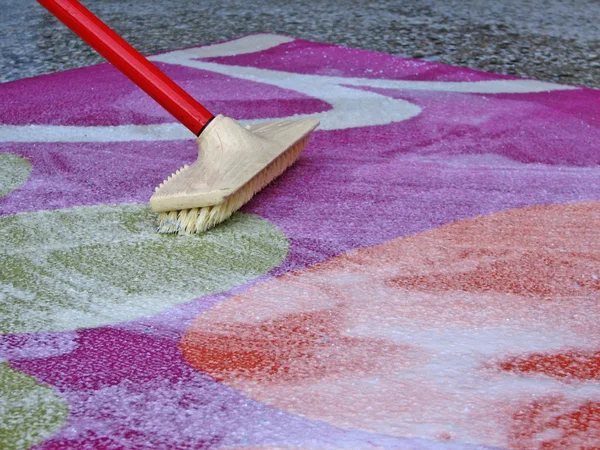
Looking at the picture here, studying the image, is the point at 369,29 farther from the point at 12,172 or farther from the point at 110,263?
the point at 110,263

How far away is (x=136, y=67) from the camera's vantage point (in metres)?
1.55

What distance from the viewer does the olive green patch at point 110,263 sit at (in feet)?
3.57

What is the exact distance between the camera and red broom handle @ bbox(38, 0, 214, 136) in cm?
153

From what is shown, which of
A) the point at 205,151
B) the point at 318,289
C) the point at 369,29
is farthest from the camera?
the point at 369,29

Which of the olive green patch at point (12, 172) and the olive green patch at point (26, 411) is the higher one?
the olive green patch at point (26, 411)

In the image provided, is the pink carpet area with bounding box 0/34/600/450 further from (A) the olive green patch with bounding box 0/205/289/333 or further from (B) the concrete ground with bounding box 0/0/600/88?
(B) the concrete ground with bounding box 0/0/600/88

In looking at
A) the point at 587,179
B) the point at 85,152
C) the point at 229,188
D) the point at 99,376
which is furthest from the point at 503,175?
the point at 99,376

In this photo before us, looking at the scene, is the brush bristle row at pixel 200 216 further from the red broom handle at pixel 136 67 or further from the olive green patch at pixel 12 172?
the olive green patch at pixel 12 172

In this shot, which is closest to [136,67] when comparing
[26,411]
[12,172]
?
[12,172]

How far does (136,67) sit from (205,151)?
22 centimetres

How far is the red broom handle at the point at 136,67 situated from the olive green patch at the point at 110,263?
0.20 metres

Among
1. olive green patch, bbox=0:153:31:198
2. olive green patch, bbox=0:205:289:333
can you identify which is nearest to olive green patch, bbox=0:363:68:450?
olive green patch, bbox=0:205:289:333

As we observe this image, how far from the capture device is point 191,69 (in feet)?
8.27

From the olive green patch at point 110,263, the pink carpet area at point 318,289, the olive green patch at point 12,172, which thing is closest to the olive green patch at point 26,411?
the pink carpet area at point 318,289
